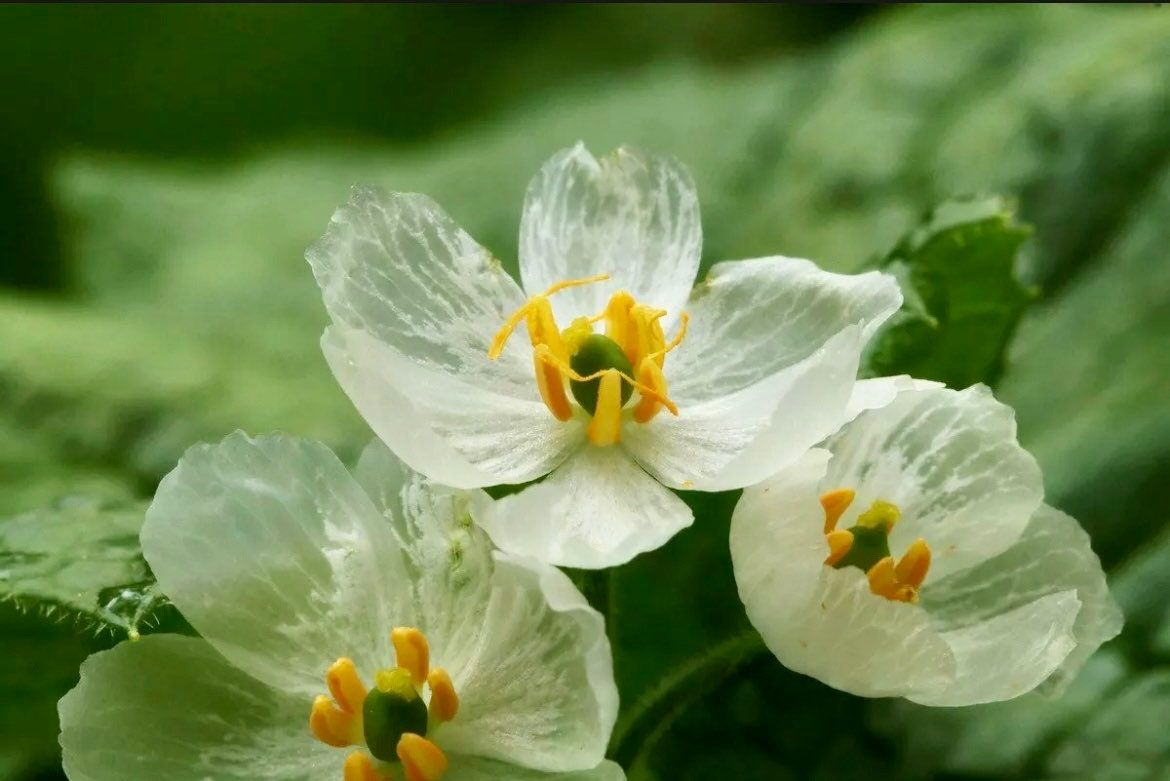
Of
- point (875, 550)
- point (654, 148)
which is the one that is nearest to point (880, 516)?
point (875, 550)

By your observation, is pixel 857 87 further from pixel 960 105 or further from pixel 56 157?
pixel 56 157

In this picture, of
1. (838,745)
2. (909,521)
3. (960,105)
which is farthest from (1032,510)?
(960,105)


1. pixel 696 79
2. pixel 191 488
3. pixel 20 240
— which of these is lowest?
pixel 20 240

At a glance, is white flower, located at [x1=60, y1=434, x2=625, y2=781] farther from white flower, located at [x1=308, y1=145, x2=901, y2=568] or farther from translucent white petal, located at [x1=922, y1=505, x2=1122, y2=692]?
translucent white petal, located at [x1=922, y1=505, x2=1122, y2=692]

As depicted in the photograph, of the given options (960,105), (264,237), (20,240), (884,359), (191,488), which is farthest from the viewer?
(20,240)

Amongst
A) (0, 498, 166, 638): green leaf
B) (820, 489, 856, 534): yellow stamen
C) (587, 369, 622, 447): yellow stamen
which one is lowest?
(0, 498, 166, 638): green leaf

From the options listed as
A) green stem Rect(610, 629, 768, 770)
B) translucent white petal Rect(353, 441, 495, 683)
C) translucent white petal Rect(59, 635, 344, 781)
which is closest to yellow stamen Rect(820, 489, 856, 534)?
green stem Rect(610, 629, 768, 770)
